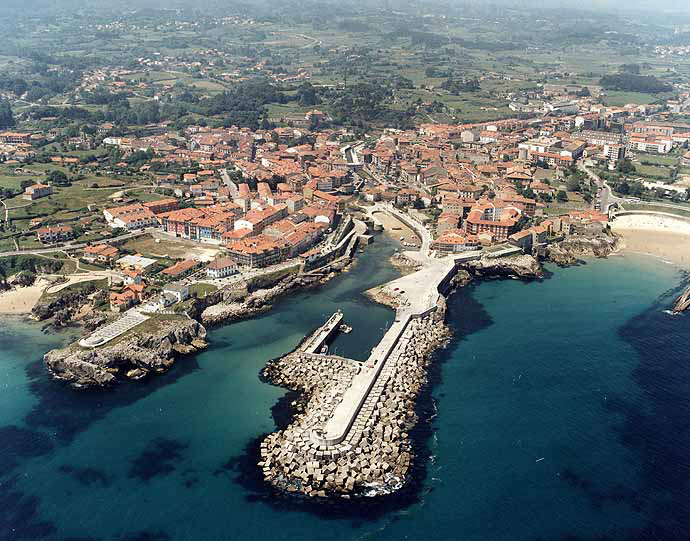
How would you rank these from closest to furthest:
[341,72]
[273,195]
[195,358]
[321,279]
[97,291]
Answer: [195,358] → [97,291] → [321,279] → [273,195] → [341,72]

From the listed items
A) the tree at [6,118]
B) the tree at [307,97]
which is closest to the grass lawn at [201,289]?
the tree at [6,118]

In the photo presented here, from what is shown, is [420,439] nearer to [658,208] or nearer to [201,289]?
[201,289]

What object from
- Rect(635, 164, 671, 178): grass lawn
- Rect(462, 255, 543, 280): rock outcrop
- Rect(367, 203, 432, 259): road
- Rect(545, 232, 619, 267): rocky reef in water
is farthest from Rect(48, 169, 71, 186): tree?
Rect(635, 164, 671, 178): grass lawn

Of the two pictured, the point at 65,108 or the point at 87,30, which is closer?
the point at 65,108

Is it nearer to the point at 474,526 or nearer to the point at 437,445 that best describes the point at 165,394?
the point at 437,445

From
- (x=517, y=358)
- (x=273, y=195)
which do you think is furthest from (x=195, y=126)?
(x=517, y=358)

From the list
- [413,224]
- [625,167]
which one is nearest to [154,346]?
[413,224]
